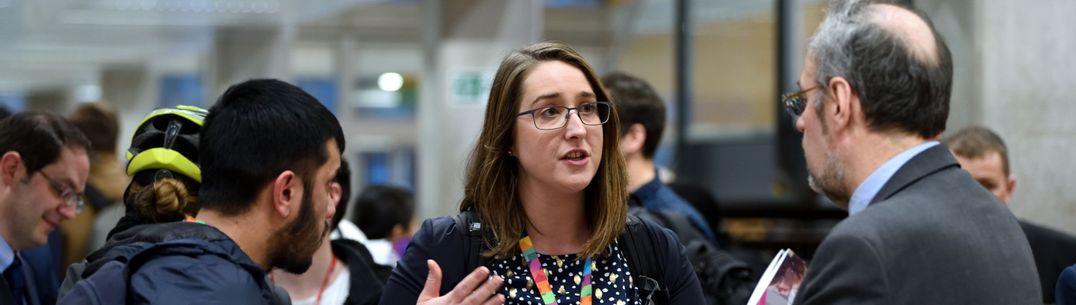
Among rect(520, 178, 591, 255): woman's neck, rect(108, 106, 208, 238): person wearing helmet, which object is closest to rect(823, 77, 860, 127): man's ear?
rect(520, 178, 591, 255): woman's neck

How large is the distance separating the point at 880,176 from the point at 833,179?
11 centimetres

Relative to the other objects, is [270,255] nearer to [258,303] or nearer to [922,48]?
[258,303]

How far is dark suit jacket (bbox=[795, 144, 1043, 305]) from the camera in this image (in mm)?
2293

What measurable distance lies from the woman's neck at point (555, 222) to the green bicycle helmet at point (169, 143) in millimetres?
792

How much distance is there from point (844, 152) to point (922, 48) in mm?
238

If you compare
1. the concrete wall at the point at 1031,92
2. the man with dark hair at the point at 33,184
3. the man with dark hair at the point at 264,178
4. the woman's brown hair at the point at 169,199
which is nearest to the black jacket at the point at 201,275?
the man with dark hair at the point at 264,178

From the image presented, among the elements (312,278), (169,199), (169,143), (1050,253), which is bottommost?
(1050,253)

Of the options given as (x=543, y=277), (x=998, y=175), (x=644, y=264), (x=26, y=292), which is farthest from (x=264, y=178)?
(x=998, y=175)

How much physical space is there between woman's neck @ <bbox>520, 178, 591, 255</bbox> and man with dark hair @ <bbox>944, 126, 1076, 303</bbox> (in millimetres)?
2110

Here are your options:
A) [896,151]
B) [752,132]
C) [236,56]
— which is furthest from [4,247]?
[236,56]

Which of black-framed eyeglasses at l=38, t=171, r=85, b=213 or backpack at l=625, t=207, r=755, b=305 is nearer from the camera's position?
backpack at l=625, t=207, r=755, b=305

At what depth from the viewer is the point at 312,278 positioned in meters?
4.18

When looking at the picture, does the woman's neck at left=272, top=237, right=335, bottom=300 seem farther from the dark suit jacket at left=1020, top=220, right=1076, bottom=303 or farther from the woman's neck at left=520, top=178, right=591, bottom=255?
the dark suit jacket at left=1020, top=220, right=1076, bottom=303

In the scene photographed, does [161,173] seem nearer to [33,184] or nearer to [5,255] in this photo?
[5,255]
